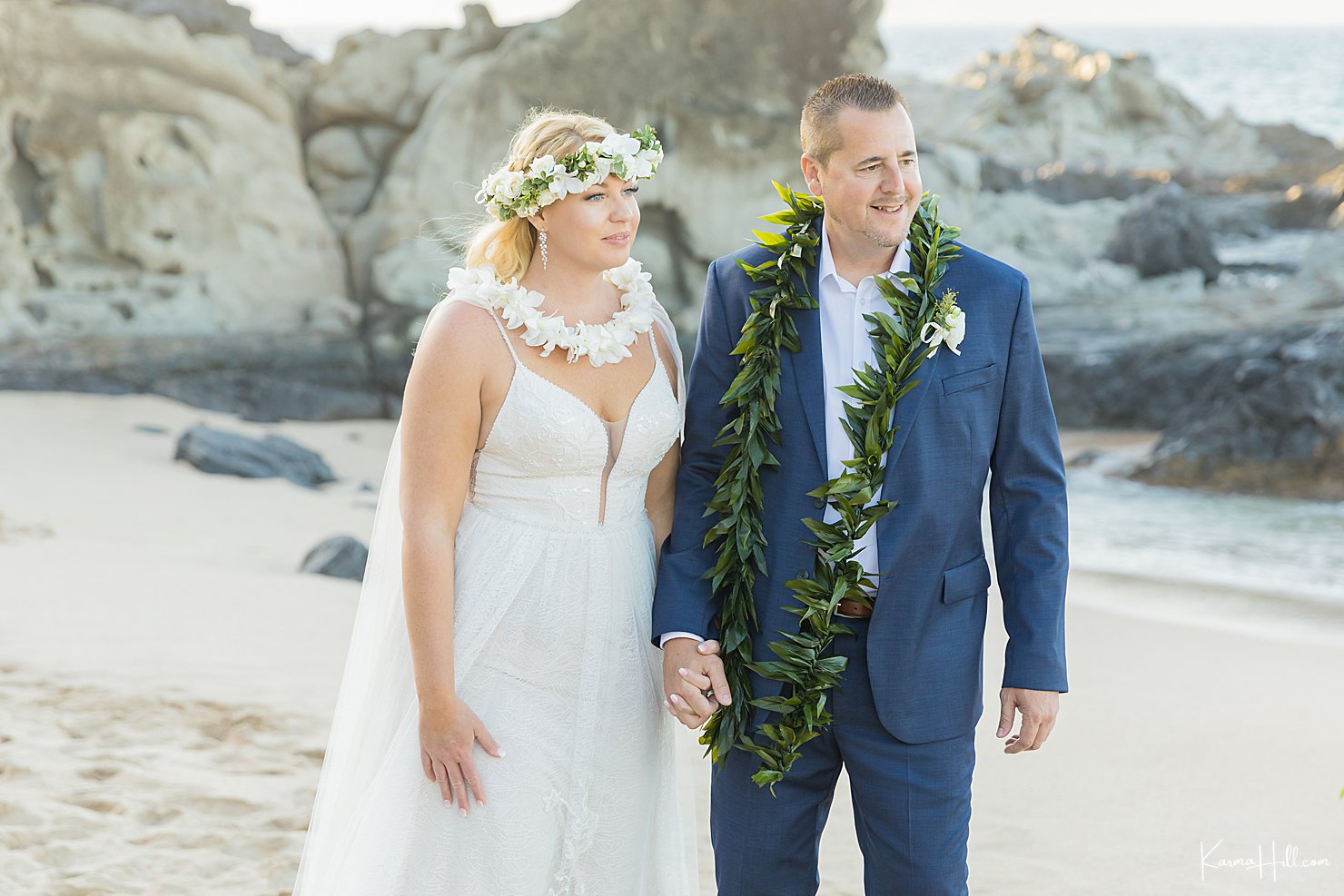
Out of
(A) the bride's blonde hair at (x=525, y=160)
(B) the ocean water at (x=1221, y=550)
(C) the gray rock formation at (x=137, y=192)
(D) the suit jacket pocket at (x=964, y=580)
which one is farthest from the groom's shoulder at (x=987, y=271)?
(C) the gray rock formation at (x=137, y=192)

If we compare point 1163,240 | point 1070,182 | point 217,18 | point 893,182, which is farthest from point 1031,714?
point 1070,182

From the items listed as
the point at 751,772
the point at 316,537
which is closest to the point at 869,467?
the point at 751,772

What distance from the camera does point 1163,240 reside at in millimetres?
23766

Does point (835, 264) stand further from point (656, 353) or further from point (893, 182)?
point (656, 353)

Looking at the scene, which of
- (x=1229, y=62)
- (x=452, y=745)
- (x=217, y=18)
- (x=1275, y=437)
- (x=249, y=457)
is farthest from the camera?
(x=1229, y=62)

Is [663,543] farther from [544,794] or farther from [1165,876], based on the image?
[1165,876]

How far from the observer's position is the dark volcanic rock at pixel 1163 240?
2358 centimetres

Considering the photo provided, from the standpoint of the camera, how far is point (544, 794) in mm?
3014

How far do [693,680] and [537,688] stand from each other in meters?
0.36

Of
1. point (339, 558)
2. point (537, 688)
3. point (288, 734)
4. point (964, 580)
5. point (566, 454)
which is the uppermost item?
point (566, 454)

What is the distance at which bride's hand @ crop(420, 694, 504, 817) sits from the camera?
291 cm

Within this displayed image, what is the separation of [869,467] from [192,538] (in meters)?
6.32

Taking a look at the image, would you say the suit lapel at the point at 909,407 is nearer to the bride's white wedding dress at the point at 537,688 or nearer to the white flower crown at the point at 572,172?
the bride's white wedding dress at the point at 537,688

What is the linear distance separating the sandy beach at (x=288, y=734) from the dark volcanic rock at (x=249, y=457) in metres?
1.25
